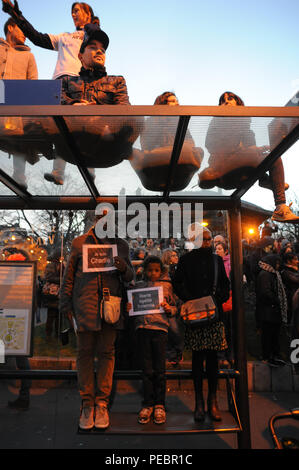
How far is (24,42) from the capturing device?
13.2ft

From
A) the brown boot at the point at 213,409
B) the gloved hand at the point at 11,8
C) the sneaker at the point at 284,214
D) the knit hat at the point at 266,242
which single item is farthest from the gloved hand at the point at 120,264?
the knit hat at the point at 266,242

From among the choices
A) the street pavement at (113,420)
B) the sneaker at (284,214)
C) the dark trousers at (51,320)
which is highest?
the sneaker at (284,214)

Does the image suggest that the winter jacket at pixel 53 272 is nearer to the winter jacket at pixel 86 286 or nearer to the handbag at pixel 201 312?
the winter jacket at pixel 86 286

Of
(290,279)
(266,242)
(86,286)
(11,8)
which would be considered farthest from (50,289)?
(266,242)

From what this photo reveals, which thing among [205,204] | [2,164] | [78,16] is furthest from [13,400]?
[78,16]

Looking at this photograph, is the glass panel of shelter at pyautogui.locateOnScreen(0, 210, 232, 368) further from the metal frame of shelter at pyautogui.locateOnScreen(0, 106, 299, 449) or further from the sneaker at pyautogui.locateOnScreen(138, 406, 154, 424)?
the sneaker at pyautogui.locateOnScreen(138, 406, 154, 424)

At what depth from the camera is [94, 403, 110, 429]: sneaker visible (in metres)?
2.85

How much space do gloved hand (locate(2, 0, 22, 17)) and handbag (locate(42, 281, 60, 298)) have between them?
10.9ft

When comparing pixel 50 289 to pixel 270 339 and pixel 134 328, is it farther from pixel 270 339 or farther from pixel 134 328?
pixel 270 339

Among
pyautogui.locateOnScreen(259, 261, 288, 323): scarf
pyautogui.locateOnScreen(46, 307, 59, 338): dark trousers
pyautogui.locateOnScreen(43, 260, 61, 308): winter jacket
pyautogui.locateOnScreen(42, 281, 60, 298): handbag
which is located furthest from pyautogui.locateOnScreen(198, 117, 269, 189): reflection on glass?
pyautogui.locateOnScreen(46, 307, 59, 338): dark trousers

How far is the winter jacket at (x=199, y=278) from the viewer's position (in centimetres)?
362

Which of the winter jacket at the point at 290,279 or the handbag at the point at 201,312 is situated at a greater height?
the winter jacket at the point at 290,279

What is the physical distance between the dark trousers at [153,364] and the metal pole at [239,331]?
76 cm

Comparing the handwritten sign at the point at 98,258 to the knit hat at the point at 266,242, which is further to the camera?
the knit hat at the point at 266,242
